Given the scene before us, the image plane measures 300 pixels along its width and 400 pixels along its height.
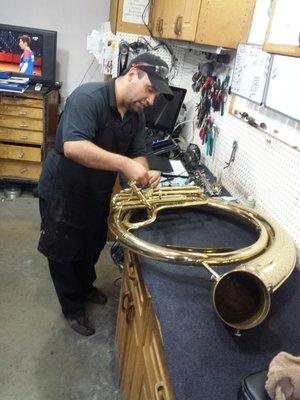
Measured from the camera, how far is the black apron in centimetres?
151

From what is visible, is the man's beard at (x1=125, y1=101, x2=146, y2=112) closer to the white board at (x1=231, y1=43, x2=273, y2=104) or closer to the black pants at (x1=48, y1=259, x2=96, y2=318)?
the white board at (x1=231, y1=43, x2=273, y2=104)

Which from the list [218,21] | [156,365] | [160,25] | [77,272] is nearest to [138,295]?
[156,365]

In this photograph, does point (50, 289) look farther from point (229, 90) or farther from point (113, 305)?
point (229, 90)

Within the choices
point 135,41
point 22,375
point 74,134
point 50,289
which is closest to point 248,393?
point 74,134

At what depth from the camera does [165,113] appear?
2.51 meters

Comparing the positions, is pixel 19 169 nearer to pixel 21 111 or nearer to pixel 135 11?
pixel 21 111

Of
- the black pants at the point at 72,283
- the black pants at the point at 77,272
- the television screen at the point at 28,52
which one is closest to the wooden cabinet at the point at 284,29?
the black pants at the point at 77,272

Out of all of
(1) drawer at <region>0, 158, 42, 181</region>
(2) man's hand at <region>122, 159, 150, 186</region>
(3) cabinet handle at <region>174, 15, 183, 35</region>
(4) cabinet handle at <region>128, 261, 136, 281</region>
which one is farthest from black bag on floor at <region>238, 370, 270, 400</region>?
(1) drawer at <region>0, 158, 42, 181</region>

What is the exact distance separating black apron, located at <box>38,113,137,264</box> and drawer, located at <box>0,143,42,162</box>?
5.04 feet

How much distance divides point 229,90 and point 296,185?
2.64ft

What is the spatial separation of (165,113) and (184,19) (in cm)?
78

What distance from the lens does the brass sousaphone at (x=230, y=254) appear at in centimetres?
85

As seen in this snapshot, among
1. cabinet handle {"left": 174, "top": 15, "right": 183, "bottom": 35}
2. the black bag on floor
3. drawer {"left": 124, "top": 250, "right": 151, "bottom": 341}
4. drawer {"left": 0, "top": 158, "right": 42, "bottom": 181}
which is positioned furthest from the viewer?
drawer {"left": 0, "top": 158, "right": 42, "bottom": 181}

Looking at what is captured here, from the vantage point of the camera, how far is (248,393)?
66cm
